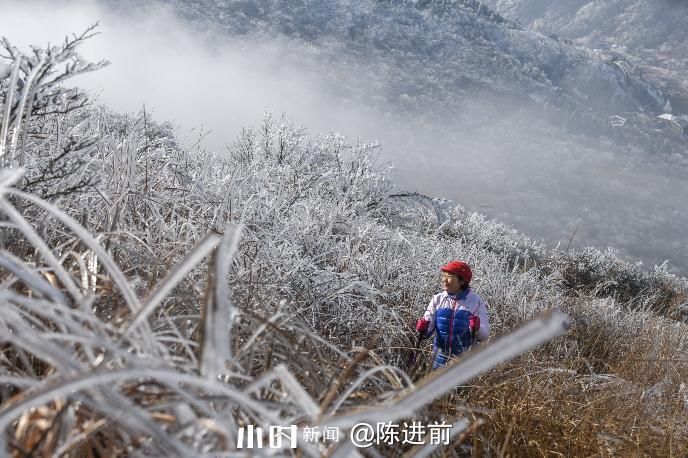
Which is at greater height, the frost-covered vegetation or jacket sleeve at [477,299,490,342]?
the frost-covered vegetation

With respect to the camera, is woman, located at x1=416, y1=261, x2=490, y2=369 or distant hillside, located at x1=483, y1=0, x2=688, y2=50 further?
distant hillside, located at x1=483, y1=0, x2=688, y2=50

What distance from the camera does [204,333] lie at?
0.47m

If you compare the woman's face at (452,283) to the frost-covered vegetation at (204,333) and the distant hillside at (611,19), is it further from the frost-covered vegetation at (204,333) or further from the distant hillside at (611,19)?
the distant hillside at (611,19)

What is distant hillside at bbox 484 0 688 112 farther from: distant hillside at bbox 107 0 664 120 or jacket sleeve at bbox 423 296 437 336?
jacket sleeve at bbox 423 296 437 336

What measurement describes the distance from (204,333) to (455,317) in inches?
125

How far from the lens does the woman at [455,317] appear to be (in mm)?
3449

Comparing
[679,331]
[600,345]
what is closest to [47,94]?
[600,345]

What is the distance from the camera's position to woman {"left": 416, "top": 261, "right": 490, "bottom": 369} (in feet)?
11.3

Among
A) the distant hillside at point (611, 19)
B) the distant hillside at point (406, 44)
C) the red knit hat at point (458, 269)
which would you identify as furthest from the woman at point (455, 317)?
the distant hillside at point (611, 19)

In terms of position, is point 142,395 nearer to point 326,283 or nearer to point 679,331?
point 326,283

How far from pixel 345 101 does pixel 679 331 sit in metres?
45.1

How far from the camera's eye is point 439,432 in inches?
36.5

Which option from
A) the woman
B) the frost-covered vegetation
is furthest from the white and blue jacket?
the frost-covered vegetation

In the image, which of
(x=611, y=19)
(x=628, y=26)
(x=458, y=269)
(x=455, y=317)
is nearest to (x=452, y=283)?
(x=458, y=269)
